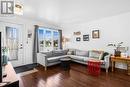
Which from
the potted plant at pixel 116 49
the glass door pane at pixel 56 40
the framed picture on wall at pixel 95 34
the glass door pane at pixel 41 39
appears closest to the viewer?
the potted plant at pixel 116 49

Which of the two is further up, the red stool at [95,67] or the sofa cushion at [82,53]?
the sofa cushion at [82,53]

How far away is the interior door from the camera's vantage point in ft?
14.8

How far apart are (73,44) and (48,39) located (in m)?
1.65

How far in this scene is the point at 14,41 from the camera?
15.7 feet

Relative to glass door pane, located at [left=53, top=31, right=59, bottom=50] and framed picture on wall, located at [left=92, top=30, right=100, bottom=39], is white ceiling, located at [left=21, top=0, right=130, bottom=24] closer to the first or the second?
framed picture on wall, located at [left=92, top=30, right=100, bottom=39]

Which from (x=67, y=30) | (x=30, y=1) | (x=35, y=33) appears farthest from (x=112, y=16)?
(x=35, y=33)

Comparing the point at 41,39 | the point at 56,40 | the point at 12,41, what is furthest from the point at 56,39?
the point at 12,41

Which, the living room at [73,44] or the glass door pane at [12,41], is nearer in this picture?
the living room at [73,44]

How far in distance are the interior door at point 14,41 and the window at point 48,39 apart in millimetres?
1143

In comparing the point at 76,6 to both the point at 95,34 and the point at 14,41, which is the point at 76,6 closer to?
the point at 95,34

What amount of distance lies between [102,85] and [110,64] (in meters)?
1.93

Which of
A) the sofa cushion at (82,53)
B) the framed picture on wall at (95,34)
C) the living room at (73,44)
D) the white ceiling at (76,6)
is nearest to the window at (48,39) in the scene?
the living room at (73,44)

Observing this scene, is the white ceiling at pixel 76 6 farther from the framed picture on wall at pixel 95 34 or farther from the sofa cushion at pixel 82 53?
the sofa cushion at pixel 82 53

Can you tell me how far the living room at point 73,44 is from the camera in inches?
132
